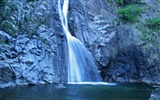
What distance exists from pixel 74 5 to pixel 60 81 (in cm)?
953

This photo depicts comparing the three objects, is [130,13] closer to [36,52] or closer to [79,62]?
[79,62]

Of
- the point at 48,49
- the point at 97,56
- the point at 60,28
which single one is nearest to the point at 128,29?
the point at 97,56

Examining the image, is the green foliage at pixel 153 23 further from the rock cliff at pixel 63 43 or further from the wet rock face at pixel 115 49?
the wet rock face at pixel 115 49

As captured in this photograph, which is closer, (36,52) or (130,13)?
(36,52)

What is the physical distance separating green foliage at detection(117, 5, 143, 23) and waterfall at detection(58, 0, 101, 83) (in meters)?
6.71

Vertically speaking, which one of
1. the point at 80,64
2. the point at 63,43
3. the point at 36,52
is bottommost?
the point at 80,64

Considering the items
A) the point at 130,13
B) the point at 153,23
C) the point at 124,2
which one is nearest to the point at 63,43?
the point at 130,13

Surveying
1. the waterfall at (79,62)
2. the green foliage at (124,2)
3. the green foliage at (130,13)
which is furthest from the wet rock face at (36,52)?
the green foliage at (124,2)

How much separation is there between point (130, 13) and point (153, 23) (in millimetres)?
2784

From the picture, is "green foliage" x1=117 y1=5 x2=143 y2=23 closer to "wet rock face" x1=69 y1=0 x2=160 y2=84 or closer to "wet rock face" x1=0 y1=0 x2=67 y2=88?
"wet rock face" x1=69 y1=0 x2=160 y2=84

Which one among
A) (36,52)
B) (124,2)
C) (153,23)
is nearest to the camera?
(36,52)

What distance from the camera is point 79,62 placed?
25188 millimetres


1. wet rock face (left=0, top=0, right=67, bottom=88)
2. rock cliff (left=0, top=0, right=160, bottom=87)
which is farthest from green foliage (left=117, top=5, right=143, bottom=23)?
wet rock face (left=0, top=0, right=67, bottom=88)

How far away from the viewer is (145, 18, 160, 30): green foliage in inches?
1178
